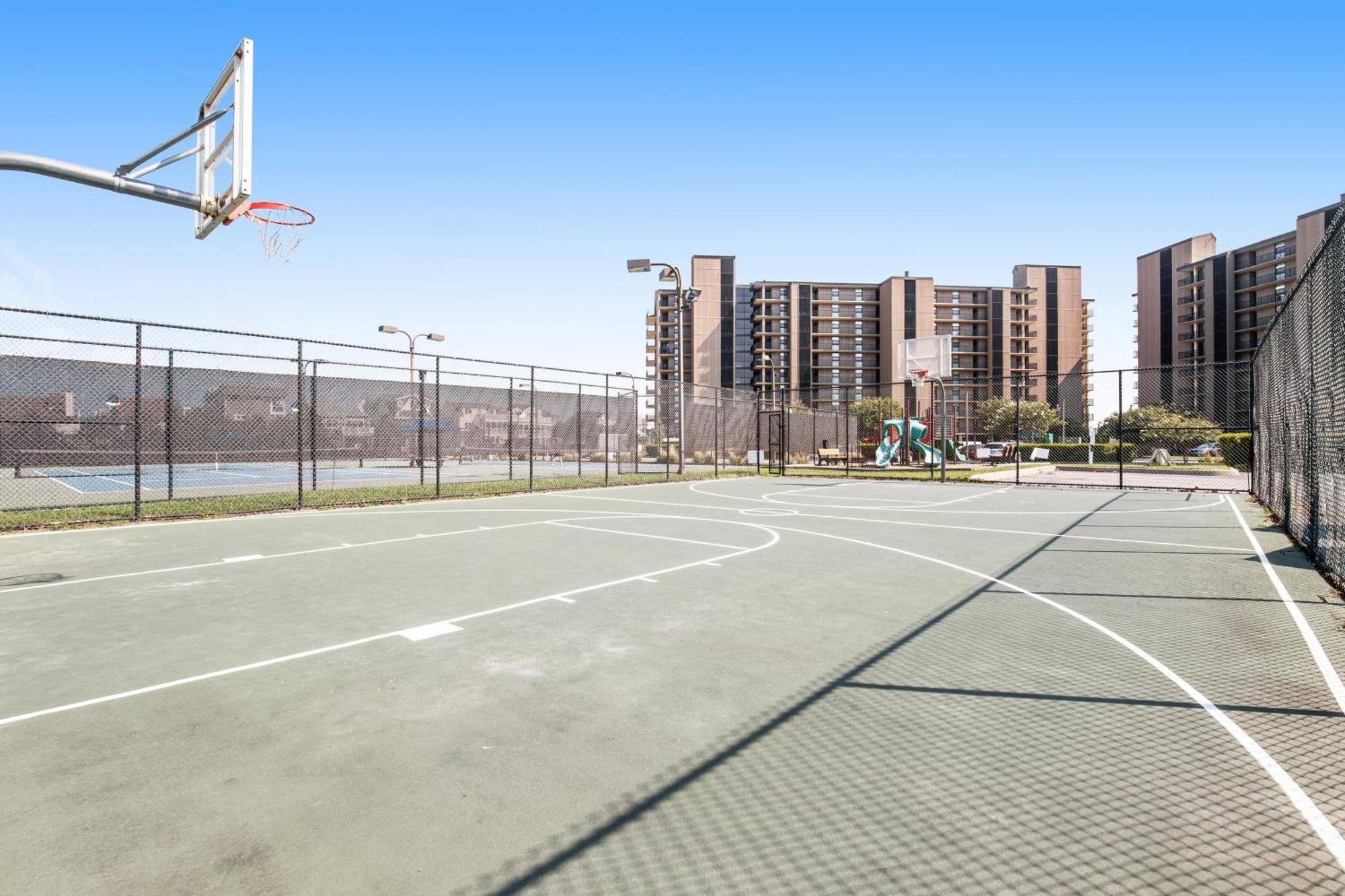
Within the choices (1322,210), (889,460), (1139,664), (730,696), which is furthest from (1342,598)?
(1322,210)

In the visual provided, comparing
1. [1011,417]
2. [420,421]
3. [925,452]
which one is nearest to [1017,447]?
[925,452]

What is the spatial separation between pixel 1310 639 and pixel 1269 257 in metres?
103

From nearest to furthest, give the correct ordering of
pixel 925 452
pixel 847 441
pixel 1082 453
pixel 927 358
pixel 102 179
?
pixel 102 179
pixel 927 358
pixel 847 441
pixel 925 452
pixel 1082 453

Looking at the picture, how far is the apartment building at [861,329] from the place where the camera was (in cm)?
9488

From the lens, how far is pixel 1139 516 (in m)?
13.2

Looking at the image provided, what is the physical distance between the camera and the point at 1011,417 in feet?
248

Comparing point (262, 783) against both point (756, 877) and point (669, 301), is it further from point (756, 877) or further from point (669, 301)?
point (669, 301)

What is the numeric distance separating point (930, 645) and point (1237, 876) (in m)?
2.54

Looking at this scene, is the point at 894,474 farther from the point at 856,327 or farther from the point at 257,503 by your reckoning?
the point at 856,327

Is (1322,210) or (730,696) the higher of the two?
(1322,210)

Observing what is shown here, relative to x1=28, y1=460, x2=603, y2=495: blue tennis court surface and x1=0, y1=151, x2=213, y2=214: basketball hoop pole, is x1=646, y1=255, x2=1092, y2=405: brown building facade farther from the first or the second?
x1=0, y1=151, x2=213, y2=214: basketball hoop pole

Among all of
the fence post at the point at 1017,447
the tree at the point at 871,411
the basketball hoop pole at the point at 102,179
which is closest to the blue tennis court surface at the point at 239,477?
the basketball hoop pole at the point at 102,179

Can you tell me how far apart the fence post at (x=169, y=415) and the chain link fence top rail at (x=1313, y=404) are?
17712mm

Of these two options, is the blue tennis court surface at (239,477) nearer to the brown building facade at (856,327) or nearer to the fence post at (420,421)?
the fence post at (420,421)
